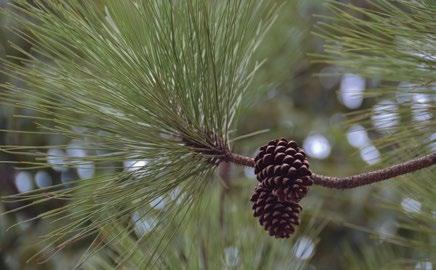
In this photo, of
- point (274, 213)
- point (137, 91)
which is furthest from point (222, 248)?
point (137, 91)

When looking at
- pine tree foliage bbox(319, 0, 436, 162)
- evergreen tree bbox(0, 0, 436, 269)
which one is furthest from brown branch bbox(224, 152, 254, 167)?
pine tree foliage bbox(319, 0, 436, 162)

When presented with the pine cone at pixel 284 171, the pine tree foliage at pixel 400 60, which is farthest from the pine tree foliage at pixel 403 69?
the pine cone at pixel 284 171

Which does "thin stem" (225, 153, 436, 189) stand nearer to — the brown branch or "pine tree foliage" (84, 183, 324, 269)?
the brown branch

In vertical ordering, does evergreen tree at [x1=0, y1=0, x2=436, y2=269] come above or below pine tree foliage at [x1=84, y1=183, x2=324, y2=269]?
above

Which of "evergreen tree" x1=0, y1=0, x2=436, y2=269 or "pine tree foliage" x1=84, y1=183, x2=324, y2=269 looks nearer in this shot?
"evergreen tree" x1=0, y1=0, x2=436, y2=269

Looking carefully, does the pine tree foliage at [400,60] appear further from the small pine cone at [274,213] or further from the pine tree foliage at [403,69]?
the small pine cone at [274,213]

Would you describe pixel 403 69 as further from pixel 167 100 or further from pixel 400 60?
pixel 167 100

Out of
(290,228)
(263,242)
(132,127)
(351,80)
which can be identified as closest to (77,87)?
(132,127)

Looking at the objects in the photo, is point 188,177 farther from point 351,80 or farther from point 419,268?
point 351,80
